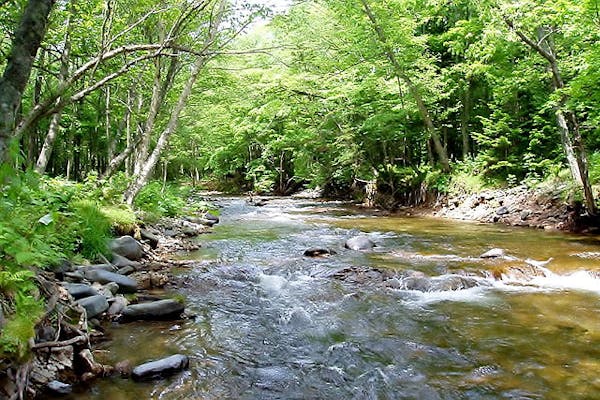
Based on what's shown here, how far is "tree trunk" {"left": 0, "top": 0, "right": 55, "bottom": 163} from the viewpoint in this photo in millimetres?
2980

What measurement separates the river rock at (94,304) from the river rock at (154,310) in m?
0.27

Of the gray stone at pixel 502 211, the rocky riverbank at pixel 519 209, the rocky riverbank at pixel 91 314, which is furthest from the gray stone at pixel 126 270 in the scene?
the gray stone at pixel 502 211

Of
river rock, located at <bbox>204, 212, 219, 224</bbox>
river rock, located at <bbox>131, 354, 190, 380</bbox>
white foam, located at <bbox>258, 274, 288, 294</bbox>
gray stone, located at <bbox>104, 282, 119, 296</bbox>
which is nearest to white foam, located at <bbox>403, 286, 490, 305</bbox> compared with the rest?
white foam, located at <bbox>258, 274, 288, 294</bbox>

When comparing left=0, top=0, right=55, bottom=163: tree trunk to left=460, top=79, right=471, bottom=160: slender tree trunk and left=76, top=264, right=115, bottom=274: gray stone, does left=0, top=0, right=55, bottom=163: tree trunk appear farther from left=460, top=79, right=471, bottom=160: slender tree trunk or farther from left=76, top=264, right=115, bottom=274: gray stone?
left=460, top=79, right=471, bottom=160: slender tree trunk

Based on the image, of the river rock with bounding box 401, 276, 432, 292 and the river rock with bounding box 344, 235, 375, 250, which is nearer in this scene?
the river rock with bounding box 401, 276, 432, 292

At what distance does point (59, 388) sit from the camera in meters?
3.64

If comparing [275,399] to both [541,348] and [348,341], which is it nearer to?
[348,341]

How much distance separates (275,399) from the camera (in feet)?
12.7

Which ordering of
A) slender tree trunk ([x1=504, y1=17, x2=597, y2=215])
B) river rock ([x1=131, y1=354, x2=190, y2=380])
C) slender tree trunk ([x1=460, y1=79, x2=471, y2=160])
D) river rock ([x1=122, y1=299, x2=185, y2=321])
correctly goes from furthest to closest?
slender tree trunk ([x1=460, y1=79, x2=471, y2=160])
slender tree trunk ([x1=504, y1=17, x2=597, y2=215])
river rock ([x1=122, y1=299, x2=185, y2=321])
river rock ([x1=131, y1=354, x2=190, y2=380])

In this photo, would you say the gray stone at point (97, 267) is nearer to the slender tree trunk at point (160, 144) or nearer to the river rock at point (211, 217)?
the slender tree trunk at point (160, 144)

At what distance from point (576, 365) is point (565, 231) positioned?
395 inches

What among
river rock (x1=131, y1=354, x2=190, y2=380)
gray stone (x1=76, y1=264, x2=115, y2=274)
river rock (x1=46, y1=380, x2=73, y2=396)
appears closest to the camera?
river rock (x1=46, y1=380, x2=73, y2=396)

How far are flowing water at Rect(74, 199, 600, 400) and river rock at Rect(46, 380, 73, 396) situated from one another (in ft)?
0.37

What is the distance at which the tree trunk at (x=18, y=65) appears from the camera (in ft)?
9.78
